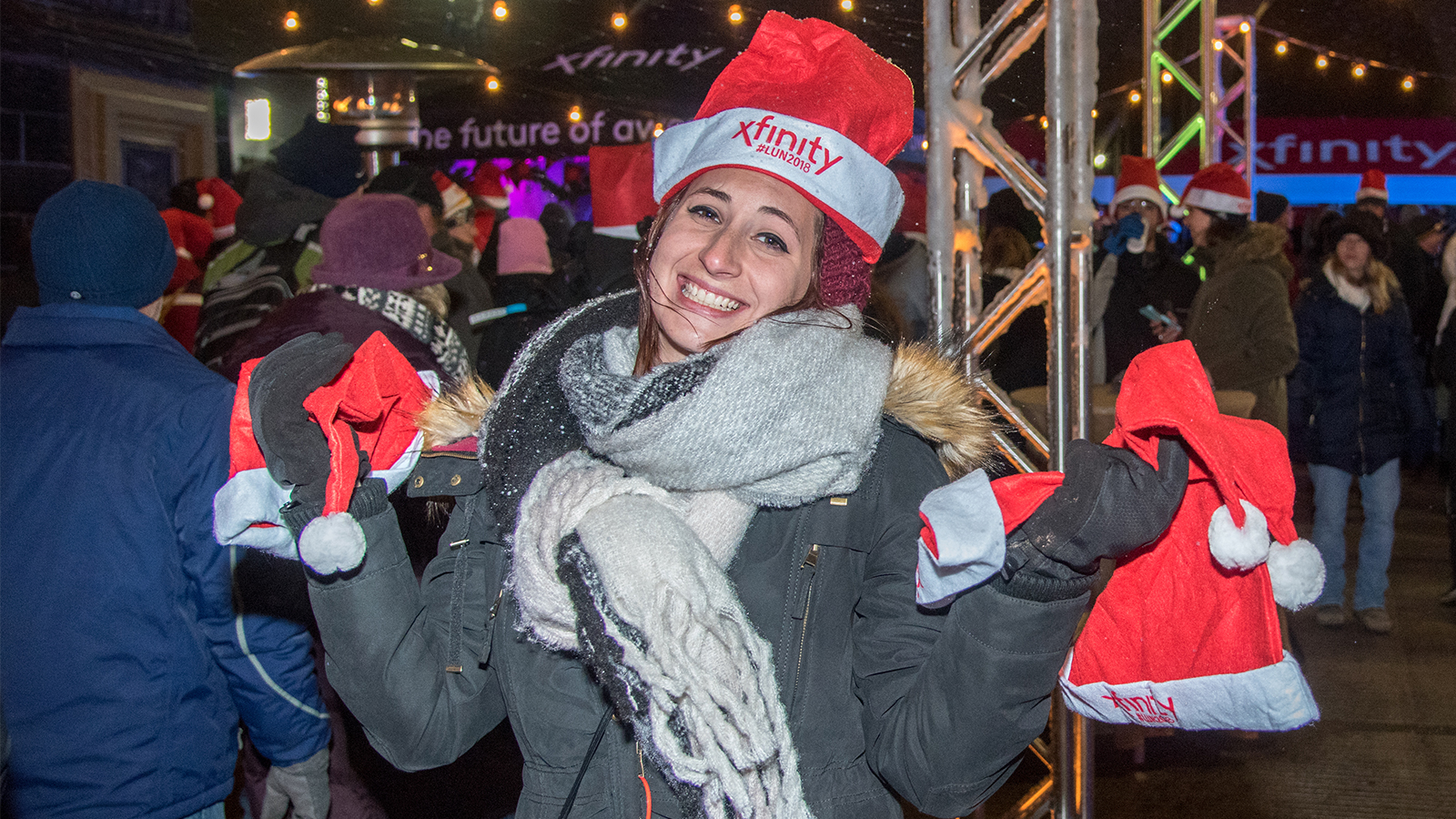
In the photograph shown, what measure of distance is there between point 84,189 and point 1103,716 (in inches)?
89.2

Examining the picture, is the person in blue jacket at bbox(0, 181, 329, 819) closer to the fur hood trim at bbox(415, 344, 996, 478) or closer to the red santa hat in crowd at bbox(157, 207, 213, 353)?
the fur hood trim at bbox(415, 344, 996, 478)

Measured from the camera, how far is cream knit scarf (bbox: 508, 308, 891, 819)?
1.31m

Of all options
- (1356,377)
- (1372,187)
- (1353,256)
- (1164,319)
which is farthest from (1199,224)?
(1372,187)

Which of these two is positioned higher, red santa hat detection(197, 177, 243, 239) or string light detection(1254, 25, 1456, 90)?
string light detection(1254, 25, 1456, 90)

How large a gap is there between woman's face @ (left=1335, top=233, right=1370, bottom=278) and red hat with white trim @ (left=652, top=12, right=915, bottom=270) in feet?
14.2

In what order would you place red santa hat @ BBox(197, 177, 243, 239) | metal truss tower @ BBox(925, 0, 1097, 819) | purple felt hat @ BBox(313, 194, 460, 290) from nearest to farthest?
1. metal truss tower @ BBox(925, 0, 1097, 819)
2. purple felt hat @ BBox(313, 194, 460, 290)
3. red santa hat @ BBox(197, 177, 243, 239)

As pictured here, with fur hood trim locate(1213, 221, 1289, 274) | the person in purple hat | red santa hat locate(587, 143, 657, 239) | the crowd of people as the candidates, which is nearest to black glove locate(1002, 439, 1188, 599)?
the crowd of people

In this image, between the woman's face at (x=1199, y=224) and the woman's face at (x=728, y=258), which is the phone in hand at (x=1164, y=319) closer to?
the woman's face at (x=1199, y=224)

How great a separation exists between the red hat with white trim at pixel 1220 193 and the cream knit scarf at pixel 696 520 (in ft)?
15.4

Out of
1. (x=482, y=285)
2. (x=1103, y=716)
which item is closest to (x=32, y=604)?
(x=1103, y=716)

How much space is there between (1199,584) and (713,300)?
786 millimetres

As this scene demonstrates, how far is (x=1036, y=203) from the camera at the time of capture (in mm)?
3053

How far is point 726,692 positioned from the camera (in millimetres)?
1305

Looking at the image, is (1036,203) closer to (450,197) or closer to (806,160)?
(806,160)
